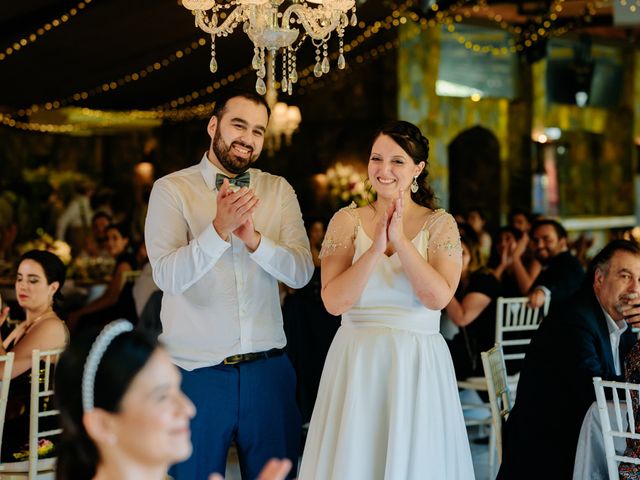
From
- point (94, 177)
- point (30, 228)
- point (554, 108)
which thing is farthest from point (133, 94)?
point (554, 108)

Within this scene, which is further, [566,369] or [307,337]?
[307,337]

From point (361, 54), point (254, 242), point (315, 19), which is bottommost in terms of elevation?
point (254, 242)

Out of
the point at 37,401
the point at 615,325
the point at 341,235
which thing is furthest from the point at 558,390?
the point at 37,401

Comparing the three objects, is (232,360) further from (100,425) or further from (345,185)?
(345,185)

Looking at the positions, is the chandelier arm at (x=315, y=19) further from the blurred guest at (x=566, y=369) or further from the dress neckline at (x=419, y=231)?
the blurred guest at (x=566, y=369)

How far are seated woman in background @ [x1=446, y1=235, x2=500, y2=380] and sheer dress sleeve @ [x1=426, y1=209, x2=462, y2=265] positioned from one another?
2.49 metres

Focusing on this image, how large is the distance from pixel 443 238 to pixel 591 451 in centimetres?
100

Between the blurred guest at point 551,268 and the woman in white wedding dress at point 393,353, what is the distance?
2.68 metres

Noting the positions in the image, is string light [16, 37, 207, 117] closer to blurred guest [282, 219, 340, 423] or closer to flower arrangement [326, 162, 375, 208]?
flower arrangement [326, 162, 375, 208]

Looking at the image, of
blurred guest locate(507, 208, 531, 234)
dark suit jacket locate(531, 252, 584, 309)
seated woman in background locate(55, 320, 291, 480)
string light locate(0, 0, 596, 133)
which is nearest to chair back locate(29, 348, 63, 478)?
seated woman in background locate(55, 320, 291, 480)

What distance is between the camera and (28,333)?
14.1 feet

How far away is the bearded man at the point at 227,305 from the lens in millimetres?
3264

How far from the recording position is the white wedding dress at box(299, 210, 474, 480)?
332cm

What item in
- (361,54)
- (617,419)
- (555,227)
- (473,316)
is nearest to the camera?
(617,419)
